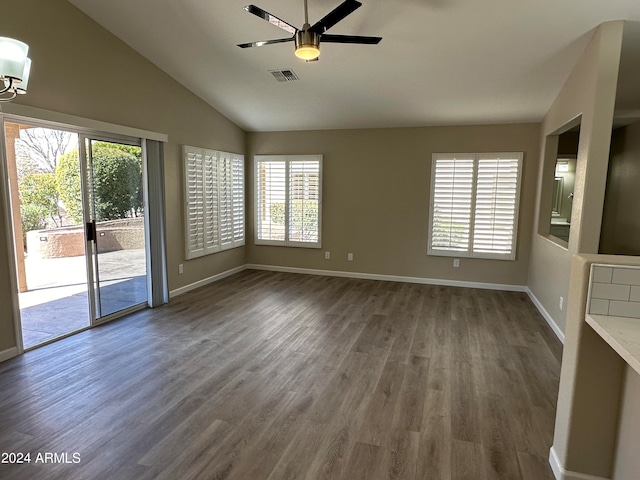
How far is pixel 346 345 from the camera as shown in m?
Result: 3.65

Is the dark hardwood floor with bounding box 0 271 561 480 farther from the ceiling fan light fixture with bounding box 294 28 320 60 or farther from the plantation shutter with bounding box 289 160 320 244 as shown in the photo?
the ceiling fan light fixture with bounding box 294 28 320 60

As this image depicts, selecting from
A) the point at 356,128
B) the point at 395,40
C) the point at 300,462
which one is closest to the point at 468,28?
the point at 395,40

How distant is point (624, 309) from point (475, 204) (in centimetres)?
422

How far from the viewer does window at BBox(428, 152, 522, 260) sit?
218 inches

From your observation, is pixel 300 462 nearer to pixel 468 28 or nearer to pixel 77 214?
pixel 77 214

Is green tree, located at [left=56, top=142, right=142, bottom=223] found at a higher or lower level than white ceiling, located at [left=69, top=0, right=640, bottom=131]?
lower

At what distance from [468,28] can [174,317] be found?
4.29m

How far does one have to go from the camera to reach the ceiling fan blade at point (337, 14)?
7.83 feet

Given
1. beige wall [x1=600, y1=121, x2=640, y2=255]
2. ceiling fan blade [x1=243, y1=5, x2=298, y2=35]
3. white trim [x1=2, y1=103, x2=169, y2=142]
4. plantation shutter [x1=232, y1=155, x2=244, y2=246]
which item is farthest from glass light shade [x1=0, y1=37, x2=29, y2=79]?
beige wall [x1=600, y1=121, x2=640, y2=255]

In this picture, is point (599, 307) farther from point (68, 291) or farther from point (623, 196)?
point (68, 291)

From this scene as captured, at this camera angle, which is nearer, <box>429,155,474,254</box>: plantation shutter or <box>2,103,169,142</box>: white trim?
<box>2,103,169,142</box>: white trim

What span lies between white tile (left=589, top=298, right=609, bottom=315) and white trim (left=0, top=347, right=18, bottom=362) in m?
4.30

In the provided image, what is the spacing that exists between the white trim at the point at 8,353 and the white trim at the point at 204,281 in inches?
75.6

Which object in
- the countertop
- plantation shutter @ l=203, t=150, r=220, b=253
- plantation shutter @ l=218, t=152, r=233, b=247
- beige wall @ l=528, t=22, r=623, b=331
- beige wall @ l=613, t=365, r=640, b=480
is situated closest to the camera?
the countertop
